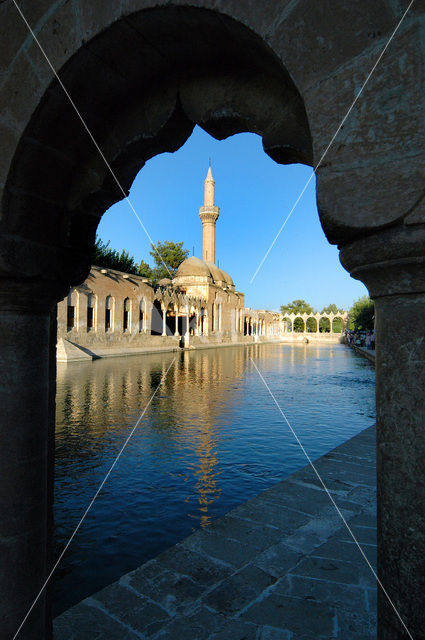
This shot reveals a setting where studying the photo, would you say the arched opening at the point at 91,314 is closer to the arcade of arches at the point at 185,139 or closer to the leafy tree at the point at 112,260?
the leafy tree at the point at 112,260

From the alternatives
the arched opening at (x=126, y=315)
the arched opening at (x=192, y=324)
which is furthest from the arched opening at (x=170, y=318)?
the arched opening at (x=126, y=315)

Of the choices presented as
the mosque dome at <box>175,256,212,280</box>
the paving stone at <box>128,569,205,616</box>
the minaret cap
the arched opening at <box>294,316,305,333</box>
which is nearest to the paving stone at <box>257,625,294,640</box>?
the paving stone at <box>128,569,205,616</box>

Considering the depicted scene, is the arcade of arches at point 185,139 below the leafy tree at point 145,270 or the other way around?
below

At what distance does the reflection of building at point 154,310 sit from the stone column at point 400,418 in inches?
A: 717

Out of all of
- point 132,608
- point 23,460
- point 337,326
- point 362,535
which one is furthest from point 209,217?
point 23,460

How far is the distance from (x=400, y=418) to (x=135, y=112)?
6.08 feet

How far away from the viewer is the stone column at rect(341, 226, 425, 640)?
125 centimetres

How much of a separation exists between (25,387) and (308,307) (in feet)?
316

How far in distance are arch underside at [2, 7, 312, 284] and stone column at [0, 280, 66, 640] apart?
40 cm

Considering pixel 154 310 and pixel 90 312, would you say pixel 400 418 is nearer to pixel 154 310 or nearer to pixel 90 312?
pixel 90 312

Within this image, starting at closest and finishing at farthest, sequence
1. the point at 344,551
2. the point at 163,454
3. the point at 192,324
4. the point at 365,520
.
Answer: the point at 344,551 → the point at 365,520 → the point at 163,454 → the point at 192,324

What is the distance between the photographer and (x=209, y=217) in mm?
48000

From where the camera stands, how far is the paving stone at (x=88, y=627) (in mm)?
2232

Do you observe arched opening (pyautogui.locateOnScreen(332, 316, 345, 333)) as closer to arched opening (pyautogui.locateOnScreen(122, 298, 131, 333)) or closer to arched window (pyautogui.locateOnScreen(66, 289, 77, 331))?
arched opening (pyautogui.locateOnScreen(122, 298, 131, 333))
